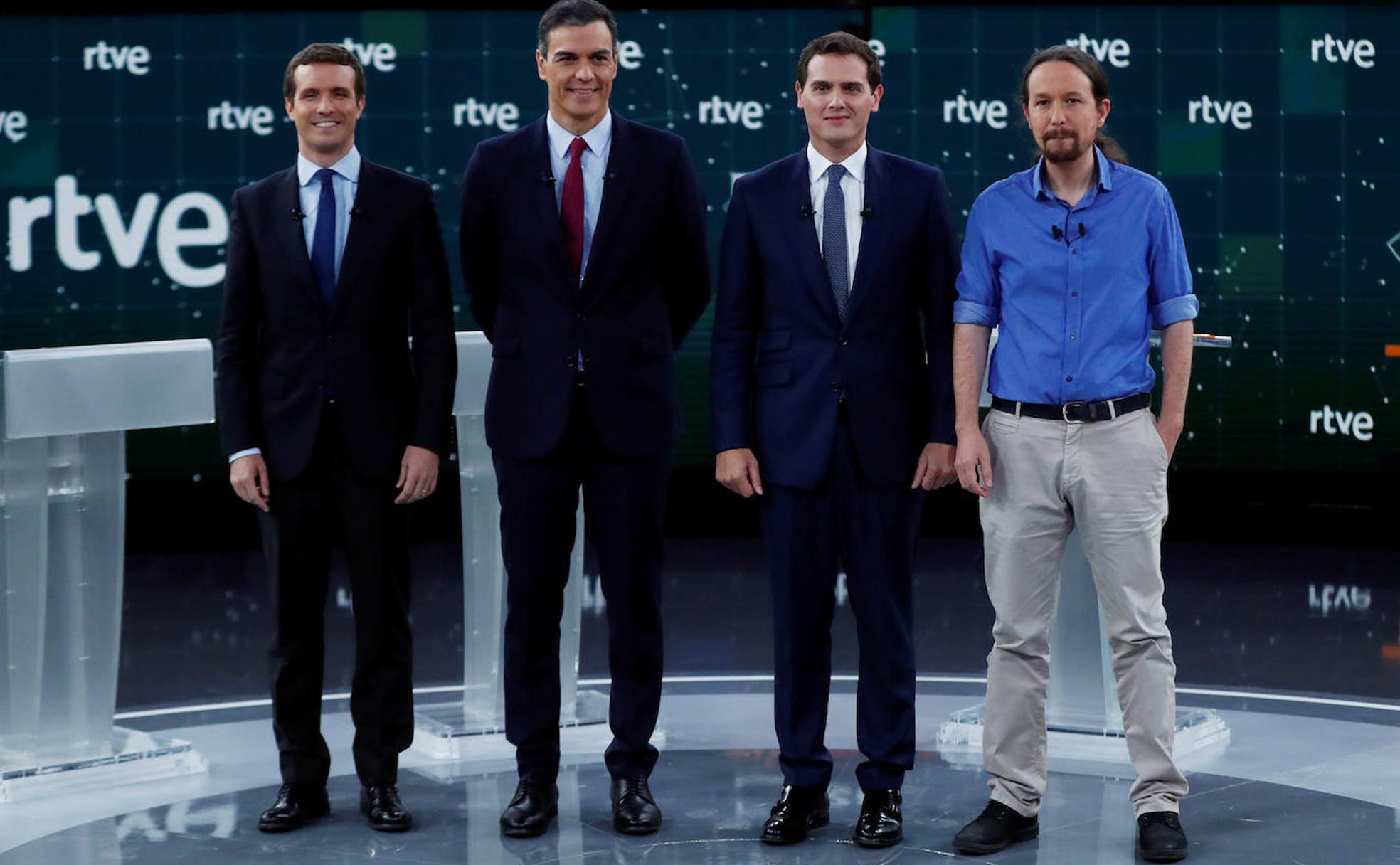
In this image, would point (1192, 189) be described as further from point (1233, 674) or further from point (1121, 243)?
point (1121, 243)

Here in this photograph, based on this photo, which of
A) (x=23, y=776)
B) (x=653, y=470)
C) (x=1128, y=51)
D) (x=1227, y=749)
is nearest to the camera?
(x=653, y=470)

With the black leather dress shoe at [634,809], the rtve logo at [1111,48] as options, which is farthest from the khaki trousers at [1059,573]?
the rtve logo at [1111,48]

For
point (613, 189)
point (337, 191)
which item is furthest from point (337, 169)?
point (613, 189)

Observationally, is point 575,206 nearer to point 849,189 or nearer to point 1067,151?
point 849,189

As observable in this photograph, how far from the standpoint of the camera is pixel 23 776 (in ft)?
13.4

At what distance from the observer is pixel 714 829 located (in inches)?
148

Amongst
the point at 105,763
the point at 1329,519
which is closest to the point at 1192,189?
the point at 1329,519

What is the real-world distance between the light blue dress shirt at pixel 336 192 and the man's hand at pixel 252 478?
0.04 meters

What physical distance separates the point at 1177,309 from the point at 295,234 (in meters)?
1.78

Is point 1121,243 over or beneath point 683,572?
over

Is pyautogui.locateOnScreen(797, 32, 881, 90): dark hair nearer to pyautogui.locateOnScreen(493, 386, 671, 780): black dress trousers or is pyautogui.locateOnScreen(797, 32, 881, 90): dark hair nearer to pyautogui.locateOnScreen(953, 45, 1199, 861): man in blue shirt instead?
pyautogui.locateOnScreen(953, 45, 1199, 861): man in blue shirt

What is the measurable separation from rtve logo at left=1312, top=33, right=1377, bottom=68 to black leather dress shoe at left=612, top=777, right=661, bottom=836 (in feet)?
15.3

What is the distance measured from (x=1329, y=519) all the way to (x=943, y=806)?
422 centimetres

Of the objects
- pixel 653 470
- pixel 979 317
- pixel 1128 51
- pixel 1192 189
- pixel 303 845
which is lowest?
pixel 303 845
